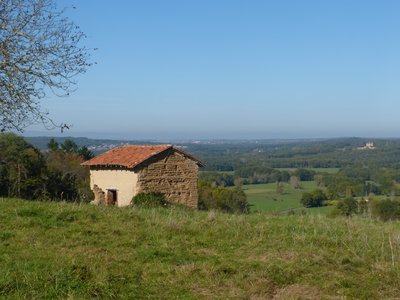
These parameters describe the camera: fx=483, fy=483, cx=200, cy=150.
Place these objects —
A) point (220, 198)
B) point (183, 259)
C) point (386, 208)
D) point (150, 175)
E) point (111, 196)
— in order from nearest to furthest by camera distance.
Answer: point (183, 259)
point (150, 175)
point (111, 196)
point (386, 208)
point (220, 198)

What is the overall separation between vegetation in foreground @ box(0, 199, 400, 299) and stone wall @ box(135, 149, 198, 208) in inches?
647

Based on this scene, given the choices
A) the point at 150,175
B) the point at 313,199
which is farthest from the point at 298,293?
the point at 313,199

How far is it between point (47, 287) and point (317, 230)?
5.65 metres

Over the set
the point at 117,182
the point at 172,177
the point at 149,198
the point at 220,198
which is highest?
the point at 172,177

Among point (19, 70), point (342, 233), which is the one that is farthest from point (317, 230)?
point (19, 70)

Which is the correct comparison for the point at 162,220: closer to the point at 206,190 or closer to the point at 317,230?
the point at 317,230

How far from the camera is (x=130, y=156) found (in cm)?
2795

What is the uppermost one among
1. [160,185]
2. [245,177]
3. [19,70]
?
[19,70]

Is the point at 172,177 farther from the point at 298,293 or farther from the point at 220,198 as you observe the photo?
the point at 220,198

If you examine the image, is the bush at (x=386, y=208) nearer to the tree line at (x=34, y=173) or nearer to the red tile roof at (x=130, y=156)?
the red tile roof at (x=130, y=156)

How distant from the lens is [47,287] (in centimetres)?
567

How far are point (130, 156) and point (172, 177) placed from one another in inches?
114

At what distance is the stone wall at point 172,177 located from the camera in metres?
26.4

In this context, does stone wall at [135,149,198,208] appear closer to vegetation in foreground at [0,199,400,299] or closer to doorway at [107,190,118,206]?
doorway at [107,190,118,206]
